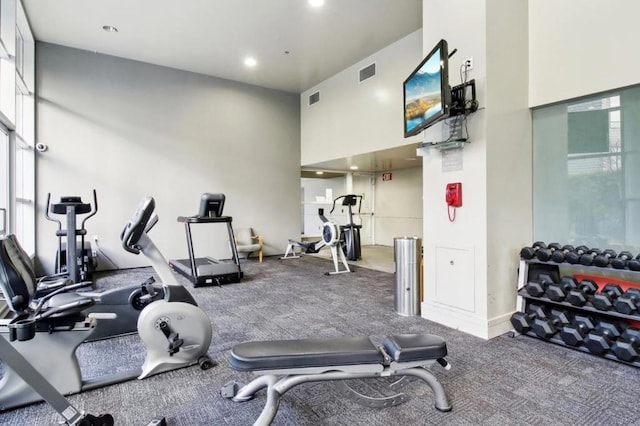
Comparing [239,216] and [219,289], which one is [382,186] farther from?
[219,289]

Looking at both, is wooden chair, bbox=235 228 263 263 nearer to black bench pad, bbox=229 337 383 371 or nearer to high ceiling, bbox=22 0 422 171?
high ceiling, bbox=22 0 422 171

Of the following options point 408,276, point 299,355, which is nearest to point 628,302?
point 408,276

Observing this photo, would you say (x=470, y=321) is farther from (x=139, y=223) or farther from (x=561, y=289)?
(x=139, y=223)

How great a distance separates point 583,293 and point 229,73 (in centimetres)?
727

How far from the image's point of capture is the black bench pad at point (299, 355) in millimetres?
1753

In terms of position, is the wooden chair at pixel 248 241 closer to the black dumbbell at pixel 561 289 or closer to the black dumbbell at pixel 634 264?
the black dumbbell at pixel 561 289

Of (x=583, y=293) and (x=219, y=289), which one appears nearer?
(x=583, y=293)

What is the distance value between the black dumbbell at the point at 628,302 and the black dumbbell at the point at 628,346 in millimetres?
156

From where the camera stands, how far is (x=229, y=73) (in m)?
7.38

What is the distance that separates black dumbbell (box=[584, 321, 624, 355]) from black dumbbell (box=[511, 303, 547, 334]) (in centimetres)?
41

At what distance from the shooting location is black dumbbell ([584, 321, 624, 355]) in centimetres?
267

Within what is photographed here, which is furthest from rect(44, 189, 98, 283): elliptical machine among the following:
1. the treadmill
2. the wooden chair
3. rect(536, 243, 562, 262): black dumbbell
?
rect(536, 243, 562, 262): black dumbbell

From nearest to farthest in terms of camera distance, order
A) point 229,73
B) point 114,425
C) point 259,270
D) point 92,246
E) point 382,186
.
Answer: point 114,425 < point 92,246 < point 259,270 < point 229,73 < point 382,186

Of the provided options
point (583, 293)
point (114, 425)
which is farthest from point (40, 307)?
point (583, 293)
